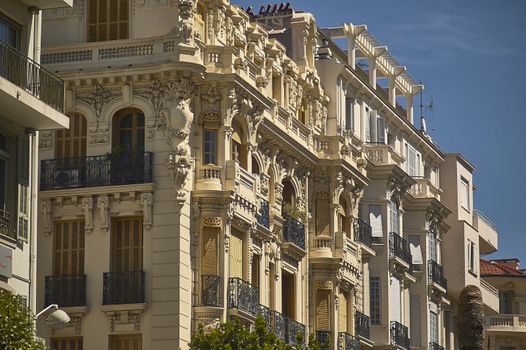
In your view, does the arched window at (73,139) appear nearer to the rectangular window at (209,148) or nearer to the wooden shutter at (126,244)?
the wooden shutter at (126,244)

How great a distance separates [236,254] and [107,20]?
8.93m

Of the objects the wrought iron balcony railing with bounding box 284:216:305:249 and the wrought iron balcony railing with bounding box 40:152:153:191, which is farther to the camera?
the wrought iron balcony railing with bounding box 284:216:305:249

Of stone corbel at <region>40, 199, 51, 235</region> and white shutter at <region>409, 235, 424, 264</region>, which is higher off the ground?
white shutter at <region>409, 235, 424, 264</region>

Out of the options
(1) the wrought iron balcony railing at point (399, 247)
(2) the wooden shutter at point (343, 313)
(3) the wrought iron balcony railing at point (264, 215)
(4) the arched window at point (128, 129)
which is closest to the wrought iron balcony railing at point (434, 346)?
(1) the wrought iron balcony railing at point (399, 247)

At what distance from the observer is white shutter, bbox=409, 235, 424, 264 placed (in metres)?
85.7

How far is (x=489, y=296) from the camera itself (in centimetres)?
10012

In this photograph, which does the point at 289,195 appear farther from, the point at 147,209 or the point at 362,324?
the point at 147,209

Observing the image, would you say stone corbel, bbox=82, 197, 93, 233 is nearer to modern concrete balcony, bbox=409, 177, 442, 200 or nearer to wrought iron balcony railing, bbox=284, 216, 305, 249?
wrought iron balcony railing, bbox=284, 216, 305, 249

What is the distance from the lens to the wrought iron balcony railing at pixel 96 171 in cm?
6141

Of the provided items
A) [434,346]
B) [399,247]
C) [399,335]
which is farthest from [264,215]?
[434,346]

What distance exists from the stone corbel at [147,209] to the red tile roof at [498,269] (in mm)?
53137

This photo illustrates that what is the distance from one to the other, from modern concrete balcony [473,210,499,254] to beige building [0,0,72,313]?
53.8 metres

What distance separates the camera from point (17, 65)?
143 feet

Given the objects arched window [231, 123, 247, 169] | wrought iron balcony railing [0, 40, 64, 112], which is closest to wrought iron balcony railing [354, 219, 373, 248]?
arched window [231, 123, 247, 169]
